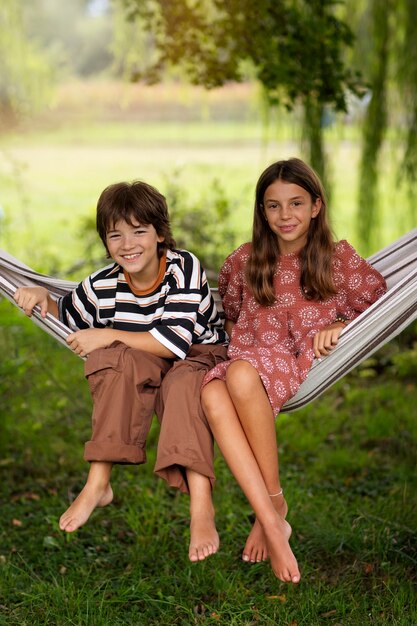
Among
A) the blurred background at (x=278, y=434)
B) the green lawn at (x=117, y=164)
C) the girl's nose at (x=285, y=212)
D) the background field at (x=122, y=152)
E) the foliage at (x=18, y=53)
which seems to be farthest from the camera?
the background field at (x=122, y=152)

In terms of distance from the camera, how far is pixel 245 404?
2105mm

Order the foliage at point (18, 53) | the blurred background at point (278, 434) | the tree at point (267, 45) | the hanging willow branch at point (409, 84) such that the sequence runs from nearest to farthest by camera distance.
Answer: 1. the blurred background at point (278, 434)
2. the tree at point (267, 45)
3. the hanging willow branch at point (409, 84)
4. the foliage at point (18, 53)

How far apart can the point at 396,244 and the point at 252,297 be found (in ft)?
1.44

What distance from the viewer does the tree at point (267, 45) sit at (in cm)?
332

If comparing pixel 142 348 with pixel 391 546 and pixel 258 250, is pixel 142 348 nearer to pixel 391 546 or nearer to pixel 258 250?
pixel 258 250

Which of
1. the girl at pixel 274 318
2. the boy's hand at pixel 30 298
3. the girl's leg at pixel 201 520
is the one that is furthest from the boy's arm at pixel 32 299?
the girl's leg at pixel 201 520

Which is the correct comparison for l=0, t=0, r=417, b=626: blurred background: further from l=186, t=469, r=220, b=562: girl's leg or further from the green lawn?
the green lawn

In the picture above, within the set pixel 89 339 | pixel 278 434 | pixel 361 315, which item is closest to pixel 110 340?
pixel 89 339

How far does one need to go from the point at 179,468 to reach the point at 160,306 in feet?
1.44

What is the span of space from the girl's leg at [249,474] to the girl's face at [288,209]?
0.51 meters

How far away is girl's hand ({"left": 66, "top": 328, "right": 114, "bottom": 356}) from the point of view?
225 cm

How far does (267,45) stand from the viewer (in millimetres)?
3379

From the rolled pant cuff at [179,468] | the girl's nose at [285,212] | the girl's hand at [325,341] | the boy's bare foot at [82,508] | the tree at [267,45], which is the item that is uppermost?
the tree at [267,45]

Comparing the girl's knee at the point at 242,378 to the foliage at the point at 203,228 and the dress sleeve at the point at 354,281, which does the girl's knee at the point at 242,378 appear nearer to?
the dress sleeve at the point at 354,281
